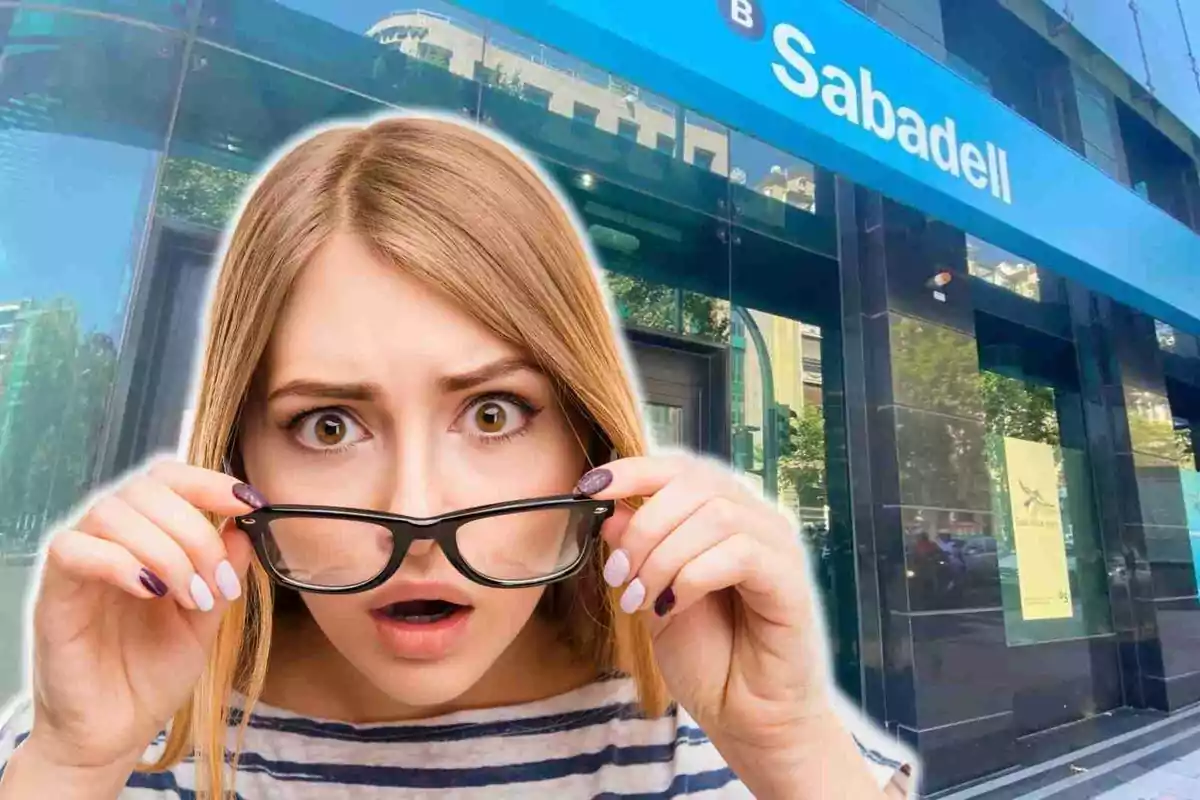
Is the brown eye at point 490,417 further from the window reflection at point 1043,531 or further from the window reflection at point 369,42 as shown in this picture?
the window reflection at point 1043,531

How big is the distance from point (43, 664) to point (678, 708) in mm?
654

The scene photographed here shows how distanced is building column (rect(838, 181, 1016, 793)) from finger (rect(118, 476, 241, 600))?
2708 millimetres

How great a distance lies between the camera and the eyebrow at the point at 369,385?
60 cm

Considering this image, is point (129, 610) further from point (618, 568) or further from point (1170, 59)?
point (1170, 59)

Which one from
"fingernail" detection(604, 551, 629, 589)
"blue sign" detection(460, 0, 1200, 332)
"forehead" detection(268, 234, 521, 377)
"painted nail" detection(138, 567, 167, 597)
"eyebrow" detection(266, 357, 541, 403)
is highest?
"blue sign" detection(460, 0, 1200, 332)

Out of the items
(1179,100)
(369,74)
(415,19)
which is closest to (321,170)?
(369,74)

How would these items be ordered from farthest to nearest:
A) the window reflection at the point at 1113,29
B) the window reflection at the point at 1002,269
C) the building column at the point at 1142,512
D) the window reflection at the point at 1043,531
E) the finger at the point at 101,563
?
the window reflection at the point at 1113,29, the building column at the point at 1142,512, the window reflection at the point at 1002,269, the window reflection at the point at 1043,531, the finger at the point at 101,563

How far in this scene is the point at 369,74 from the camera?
1838 mm

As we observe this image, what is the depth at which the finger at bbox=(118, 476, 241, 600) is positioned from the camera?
50 centimetres

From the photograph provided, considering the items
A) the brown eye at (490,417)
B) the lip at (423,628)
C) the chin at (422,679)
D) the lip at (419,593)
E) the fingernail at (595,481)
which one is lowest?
the chin at (422,679)

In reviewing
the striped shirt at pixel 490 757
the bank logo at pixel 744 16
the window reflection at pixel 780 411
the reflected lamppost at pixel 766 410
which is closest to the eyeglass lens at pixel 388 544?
the striped shirt at pixel 490 757

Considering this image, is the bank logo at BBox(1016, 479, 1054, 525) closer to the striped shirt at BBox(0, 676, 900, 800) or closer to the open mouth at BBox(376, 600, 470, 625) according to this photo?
the striped shirt at BBox(0, 676, 900, 800)

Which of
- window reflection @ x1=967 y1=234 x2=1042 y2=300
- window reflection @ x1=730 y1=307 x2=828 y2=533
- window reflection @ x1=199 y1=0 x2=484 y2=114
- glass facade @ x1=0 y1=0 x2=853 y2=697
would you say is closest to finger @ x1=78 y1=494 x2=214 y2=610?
glass facade @ x1=0 y1=0 x2=853 y2=697

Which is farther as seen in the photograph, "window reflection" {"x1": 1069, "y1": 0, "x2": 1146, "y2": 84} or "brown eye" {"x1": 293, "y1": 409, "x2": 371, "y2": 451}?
"window reflection" {"x1": 1069, "y1": 0, "x2": 1146, "y2": 84}
